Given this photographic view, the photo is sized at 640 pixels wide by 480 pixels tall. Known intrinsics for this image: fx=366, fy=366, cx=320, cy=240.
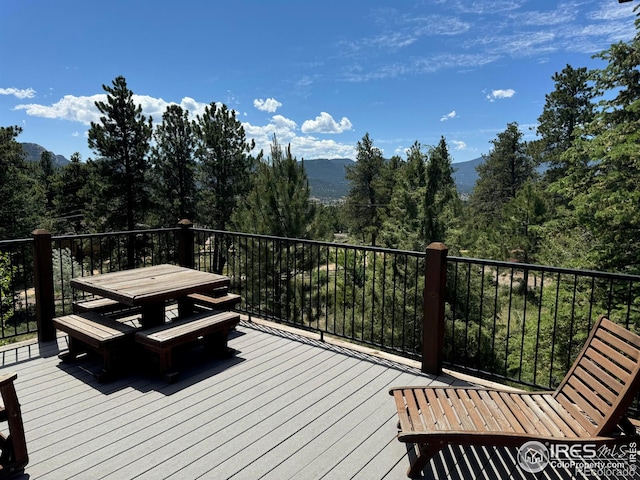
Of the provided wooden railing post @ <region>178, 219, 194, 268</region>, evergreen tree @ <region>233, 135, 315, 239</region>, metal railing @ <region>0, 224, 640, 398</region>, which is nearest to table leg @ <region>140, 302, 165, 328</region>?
metal railing @ <region>0, 224, 640, 398</region>

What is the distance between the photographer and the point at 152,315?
3.38 metres

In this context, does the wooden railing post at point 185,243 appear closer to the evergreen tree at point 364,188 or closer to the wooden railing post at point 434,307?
the wooden railing post at point 434,307

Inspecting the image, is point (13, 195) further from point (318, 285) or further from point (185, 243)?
point (318, 285)

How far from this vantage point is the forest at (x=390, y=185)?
24.5 ft

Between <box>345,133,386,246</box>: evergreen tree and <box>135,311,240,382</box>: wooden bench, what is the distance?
21075mm

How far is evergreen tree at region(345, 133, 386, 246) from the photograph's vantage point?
2467 centimetres

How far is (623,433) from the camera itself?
6.02 ft

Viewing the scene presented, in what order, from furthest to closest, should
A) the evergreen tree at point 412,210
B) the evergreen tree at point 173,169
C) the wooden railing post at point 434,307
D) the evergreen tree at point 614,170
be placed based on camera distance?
the evergreen tree at point 173,169 → the evergreen tree at point 412,210 → the evergreen tree at point 614,170 → the wooden railing post at point 434,307

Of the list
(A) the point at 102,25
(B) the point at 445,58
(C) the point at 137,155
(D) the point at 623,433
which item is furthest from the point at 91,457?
(B) the point at 445,58

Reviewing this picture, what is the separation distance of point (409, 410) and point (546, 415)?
0.76m

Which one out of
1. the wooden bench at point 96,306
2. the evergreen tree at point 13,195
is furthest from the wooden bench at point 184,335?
the evergreen tree at point 13,195

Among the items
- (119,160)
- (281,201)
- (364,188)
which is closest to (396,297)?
(281,201)

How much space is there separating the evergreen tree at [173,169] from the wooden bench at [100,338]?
1550 cm

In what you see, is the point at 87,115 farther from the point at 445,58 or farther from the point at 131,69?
the point at 445,58
